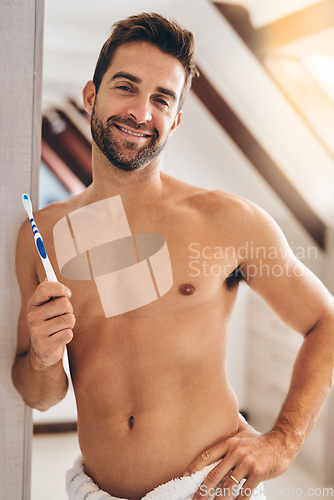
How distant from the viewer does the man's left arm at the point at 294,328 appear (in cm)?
77

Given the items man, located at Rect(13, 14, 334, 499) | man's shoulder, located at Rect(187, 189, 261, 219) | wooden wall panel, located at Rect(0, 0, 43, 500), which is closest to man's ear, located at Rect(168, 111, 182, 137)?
man, located at Rect(13, 14, 334, 499)

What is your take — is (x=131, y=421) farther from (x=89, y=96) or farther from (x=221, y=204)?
(x=89, y=96)

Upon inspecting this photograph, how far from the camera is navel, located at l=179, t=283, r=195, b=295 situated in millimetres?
783

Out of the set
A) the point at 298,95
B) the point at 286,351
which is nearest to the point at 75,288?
the point at 286,351

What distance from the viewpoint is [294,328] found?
81cm

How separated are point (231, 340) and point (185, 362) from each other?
0.35ft

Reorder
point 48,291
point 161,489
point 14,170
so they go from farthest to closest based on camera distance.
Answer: point 14,170, point 161,489, point 48,291

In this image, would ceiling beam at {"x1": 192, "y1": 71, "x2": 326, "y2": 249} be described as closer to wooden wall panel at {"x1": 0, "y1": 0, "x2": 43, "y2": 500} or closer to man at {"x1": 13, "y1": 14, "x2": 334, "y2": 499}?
man at {"x1": 13, "y1": 14, "x2": 334, "y2": 499}

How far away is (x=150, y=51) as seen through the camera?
733 millimetres

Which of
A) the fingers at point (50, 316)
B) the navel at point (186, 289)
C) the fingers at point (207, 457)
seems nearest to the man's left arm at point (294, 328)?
the fingers at point (207, 457)

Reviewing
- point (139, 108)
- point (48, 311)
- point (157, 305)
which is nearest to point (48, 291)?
point (48, 311)

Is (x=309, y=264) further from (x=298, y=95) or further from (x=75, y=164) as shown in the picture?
(x=75, y=164)

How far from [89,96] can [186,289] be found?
38cm

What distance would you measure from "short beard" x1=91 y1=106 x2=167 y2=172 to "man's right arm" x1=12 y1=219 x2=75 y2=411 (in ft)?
0.74
